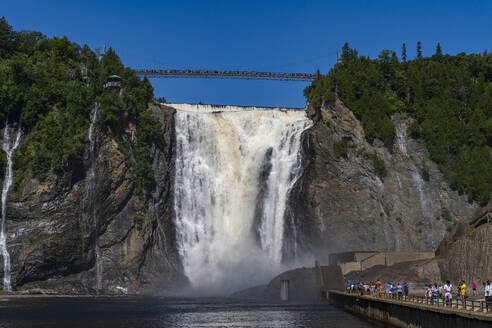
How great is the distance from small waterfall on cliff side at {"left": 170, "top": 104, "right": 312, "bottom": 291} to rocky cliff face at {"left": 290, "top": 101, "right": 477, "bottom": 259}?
129 inches

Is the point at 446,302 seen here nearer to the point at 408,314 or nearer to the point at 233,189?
the point at 408,314

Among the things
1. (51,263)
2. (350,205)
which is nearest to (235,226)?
(350,205)

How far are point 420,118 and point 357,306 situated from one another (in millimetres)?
56308

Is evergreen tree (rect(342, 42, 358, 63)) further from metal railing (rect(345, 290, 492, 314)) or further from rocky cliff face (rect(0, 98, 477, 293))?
metal railing (rect(345, 290, 492, 314))

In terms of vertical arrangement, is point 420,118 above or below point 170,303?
above

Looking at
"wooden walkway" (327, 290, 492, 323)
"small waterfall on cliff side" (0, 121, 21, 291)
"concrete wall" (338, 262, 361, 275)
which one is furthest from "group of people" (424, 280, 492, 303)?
"small waterfall on cliff side" (0, 121, 21, 291)

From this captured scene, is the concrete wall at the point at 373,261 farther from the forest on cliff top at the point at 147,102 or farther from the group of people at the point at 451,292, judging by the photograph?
the forest on cliff top at the point at 147,102

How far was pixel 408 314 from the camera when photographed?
42406mm

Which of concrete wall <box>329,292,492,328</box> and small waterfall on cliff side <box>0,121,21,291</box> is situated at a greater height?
small waterfall on cliff side <box>0,121,21,291</box>

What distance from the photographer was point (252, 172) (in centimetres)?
10088

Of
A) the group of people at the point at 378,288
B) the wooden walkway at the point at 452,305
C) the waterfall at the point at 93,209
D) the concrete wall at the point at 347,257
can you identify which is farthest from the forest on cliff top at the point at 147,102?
the wooden walkway at the point at 452,305

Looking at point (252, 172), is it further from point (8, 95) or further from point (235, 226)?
point (8, 95)

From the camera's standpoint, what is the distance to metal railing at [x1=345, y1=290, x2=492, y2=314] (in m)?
32.2

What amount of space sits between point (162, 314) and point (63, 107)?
44.1 metres
